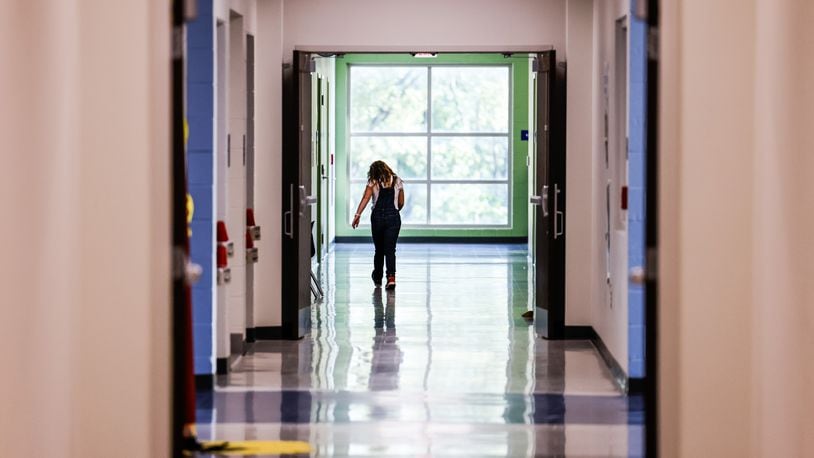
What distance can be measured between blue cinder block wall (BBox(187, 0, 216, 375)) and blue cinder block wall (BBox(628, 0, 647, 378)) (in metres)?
2.44

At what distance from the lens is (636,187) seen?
7082 millimetres

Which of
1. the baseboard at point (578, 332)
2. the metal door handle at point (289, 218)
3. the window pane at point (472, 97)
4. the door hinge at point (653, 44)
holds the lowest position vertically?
the baseboard at point (578, 332)

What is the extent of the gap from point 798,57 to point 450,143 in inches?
612

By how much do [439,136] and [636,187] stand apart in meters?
12.4

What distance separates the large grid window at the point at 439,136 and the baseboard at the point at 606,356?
33.1 ft

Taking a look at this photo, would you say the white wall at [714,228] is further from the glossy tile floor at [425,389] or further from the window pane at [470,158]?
the window pane at [470,158]

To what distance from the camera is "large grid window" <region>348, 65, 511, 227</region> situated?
63.4 ft

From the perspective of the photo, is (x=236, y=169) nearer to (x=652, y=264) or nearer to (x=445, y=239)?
(x=652, y=264)

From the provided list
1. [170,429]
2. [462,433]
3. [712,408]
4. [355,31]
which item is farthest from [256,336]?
[712,408]

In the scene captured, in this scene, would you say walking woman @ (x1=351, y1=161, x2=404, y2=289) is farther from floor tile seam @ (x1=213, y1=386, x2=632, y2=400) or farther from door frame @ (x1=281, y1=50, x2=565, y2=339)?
floor tile seam @ (x1=213, y1=386, x2=632, y2=400)

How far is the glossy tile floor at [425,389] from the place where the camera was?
5.85 meters

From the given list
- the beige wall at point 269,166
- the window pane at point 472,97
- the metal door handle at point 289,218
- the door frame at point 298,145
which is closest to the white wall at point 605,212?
the door frame at point 298,145

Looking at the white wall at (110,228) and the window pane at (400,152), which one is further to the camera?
the window pane at (400,152)

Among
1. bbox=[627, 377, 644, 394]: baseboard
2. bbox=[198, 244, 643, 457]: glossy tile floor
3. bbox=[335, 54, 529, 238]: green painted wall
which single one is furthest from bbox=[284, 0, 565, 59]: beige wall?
bbox=[335, 54, 529, 238]: green painted wall
